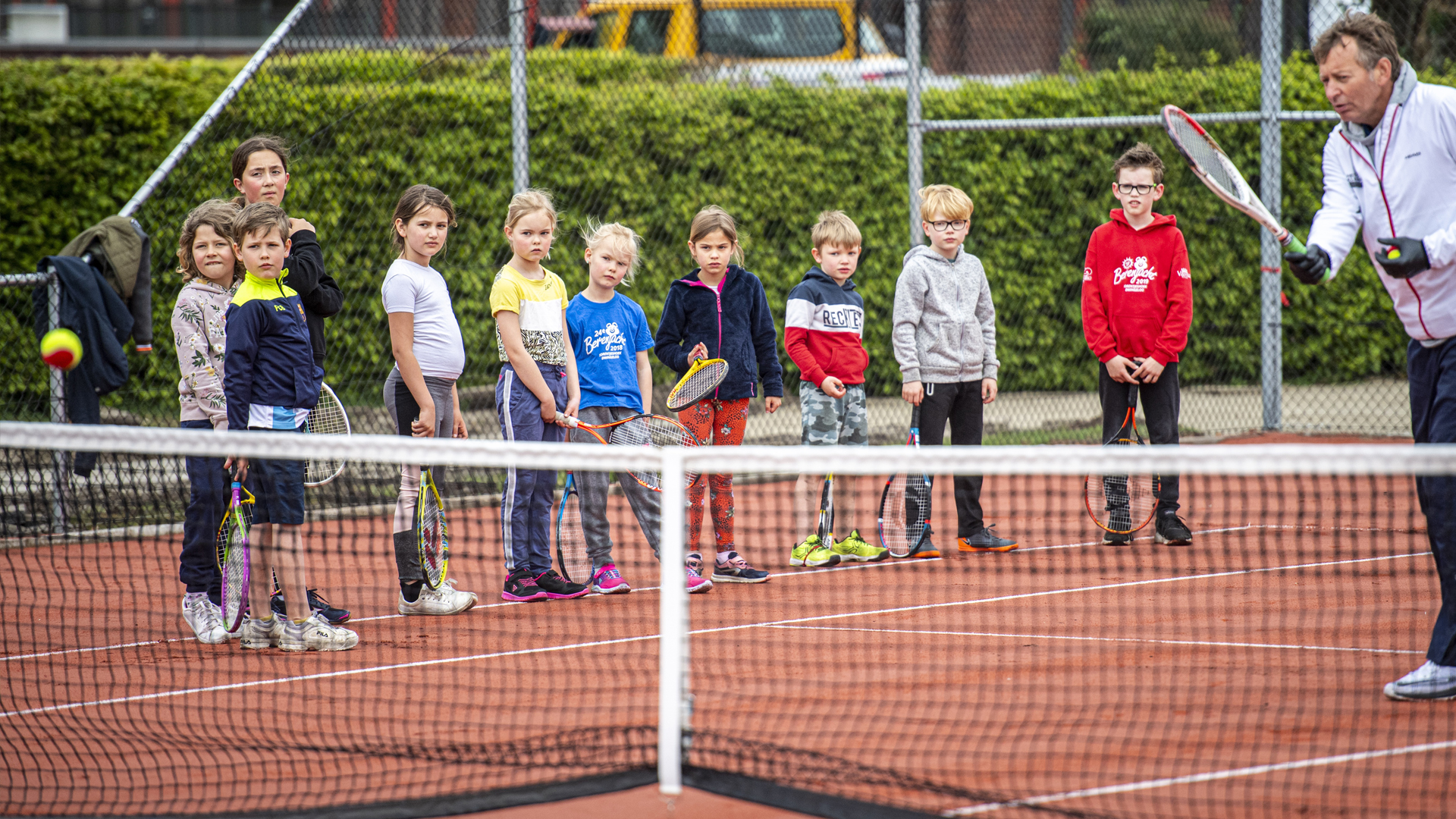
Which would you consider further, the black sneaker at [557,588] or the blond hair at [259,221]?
the black sneaker at [557,588]

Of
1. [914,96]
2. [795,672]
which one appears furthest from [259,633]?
[914,96]

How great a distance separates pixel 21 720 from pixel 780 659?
2.32 m

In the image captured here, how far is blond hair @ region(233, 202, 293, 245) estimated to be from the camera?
4.72 metres

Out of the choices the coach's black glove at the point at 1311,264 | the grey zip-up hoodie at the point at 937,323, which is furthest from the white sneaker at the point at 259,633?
the coach's black glove at the point at 1311,264

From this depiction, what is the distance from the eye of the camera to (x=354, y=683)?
14.4 ft

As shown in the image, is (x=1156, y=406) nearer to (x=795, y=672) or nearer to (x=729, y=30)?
(x=795, y=672)

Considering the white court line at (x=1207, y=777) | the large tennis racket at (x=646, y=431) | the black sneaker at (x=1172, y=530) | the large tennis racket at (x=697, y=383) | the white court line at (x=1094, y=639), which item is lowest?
the white court line at (x=1207, y=777)

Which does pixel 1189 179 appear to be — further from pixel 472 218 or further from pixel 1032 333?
pixel 472 218

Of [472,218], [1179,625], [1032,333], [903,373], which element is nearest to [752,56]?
[472,218]

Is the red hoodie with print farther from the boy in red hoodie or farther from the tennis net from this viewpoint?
the tennis net

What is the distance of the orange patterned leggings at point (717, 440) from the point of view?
603cm

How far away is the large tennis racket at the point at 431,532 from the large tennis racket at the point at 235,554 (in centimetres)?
65

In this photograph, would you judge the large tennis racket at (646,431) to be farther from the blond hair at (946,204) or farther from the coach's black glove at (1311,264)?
the coach's black glove at (1311,264)

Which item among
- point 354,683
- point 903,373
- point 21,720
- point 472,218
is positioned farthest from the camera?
point 472,218
